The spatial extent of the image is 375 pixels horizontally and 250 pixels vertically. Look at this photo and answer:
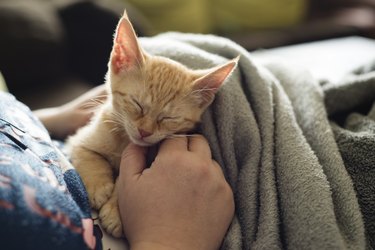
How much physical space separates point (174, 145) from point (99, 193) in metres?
0.18

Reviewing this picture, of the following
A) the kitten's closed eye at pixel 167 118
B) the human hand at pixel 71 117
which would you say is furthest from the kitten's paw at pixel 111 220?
the human hand at pixel 71 117

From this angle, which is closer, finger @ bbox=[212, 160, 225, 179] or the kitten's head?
finger @ bbox=[212, 160, 225, 179]

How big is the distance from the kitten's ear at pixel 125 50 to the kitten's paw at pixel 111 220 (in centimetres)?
34

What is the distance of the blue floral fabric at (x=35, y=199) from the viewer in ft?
1.45

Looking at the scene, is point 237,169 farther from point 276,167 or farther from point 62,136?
point 62,136

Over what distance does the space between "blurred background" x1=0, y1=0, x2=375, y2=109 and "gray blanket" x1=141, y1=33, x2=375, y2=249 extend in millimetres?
1132

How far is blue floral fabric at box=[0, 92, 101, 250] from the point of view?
0.44 m

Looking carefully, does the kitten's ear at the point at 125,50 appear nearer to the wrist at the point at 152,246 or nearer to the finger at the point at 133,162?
the finger at the point at 133,162

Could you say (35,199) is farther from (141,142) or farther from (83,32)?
(83,32)

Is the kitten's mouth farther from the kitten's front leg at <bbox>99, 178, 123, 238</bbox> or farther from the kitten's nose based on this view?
the kitten's front leg at <bbox>99, 178, 123, 238</bbox>

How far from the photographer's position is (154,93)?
87 cm

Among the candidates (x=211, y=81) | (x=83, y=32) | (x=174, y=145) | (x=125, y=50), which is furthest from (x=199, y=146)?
(x=83, y=32)

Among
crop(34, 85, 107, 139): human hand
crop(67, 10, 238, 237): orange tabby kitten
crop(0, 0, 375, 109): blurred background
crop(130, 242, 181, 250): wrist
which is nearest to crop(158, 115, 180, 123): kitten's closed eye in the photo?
crop(67, 10, 238, 237): orange tabby kitten

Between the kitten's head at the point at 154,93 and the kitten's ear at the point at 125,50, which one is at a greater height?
the kitten's ear at the point at 125,50
